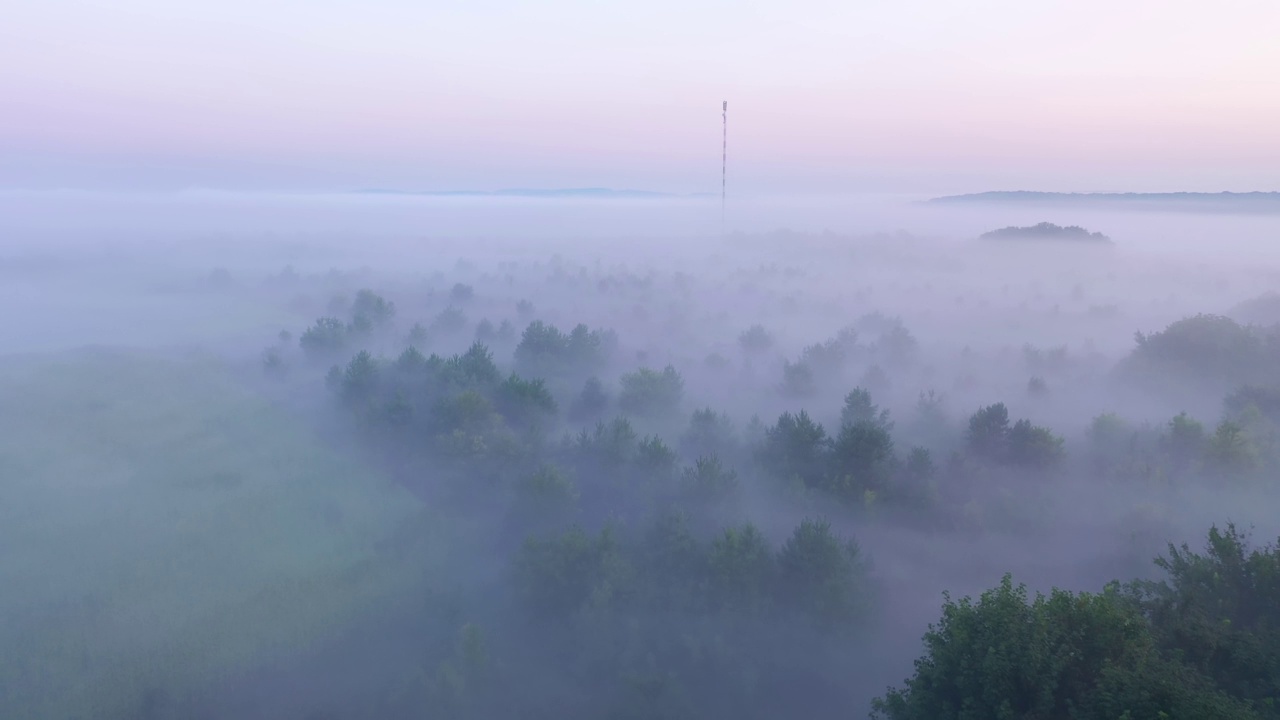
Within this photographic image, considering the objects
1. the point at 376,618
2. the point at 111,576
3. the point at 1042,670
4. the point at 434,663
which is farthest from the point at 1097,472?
the point at 111,576

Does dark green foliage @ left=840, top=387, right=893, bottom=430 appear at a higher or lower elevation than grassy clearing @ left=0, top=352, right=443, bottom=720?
higher

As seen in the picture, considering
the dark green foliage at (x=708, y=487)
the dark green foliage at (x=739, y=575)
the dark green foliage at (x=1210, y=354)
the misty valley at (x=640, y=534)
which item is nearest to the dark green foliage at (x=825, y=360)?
the misty valley at (x=640, y=534)

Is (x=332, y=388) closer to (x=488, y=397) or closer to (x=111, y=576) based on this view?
(x=488, y=397)

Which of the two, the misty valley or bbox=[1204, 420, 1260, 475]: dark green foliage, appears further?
bbox=[1204, 420, 1260, 475]: dark green foliage

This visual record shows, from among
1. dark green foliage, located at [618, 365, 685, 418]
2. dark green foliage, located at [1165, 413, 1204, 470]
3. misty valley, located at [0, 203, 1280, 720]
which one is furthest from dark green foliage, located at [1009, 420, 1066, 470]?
dark green foliage, located at [618, 365, 685, 418]

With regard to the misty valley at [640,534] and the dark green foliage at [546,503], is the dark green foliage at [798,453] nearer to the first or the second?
the misty valley at [640,534]

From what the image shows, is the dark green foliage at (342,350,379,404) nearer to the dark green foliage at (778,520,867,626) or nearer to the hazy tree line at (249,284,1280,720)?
the hazy tree line at (249,284,1280,720)
